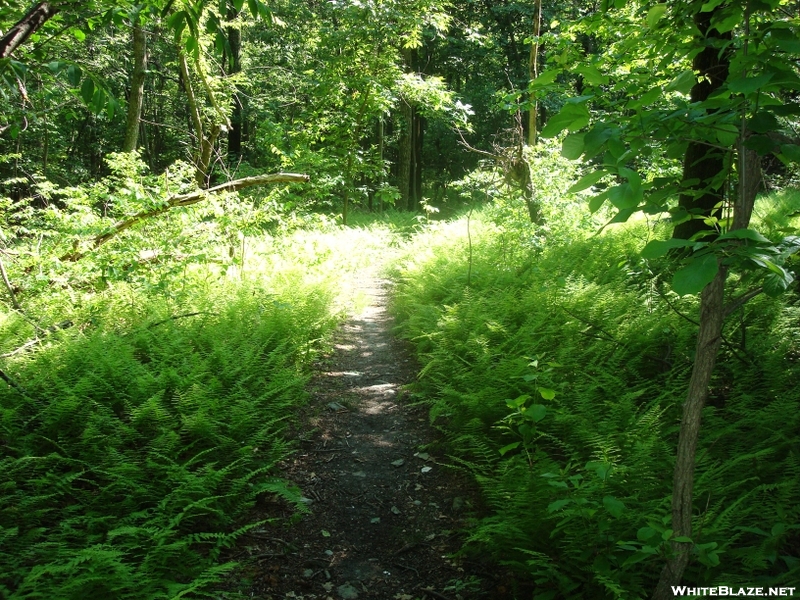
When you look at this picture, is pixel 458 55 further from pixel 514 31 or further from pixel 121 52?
pixel 121 52

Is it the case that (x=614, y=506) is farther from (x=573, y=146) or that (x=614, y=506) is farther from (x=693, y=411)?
(x=573, y=146)

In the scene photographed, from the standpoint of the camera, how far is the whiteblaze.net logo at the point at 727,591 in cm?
227

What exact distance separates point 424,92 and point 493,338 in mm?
8235

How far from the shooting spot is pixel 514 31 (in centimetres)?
2583

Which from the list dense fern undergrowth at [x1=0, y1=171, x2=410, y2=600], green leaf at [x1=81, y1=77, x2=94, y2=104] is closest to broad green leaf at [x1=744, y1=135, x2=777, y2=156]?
green leaf at [x1=81, y1=77, x2=94, y2=104]

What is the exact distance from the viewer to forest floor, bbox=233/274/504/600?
3.19 metres

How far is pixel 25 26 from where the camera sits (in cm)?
267

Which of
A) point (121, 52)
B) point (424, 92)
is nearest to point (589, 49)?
point (424, 92)

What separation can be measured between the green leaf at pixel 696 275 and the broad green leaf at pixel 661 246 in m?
0.06

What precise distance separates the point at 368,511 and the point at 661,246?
Answer: 3.24m

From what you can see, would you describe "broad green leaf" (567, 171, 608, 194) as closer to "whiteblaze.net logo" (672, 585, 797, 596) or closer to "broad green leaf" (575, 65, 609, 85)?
"broad green leaf" (575, 65, 609, 85)

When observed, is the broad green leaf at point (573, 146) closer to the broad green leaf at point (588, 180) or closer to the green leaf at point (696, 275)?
the broad green leaf at point (588, 180)

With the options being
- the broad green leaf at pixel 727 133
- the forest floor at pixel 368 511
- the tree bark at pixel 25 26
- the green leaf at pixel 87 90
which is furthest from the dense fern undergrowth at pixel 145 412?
the broad green leaf at pixel 727 133

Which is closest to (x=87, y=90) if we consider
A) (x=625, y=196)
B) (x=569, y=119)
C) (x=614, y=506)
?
(x=569, y=119)
